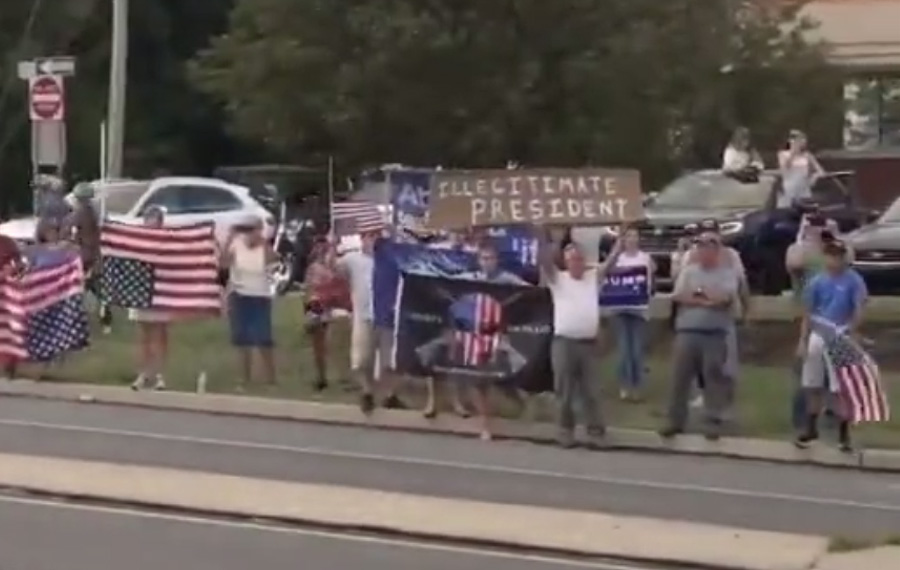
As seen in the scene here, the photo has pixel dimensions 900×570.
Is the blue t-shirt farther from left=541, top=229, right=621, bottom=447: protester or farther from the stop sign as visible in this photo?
the stop sign

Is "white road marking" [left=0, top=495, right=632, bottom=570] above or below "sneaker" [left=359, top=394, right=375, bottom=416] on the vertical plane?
above

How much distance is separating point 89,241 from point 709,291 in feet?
32.7

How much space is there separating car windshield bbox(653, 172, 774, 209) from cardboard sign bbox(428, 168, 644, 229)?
739cm

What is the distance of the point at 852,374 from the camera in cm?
1867

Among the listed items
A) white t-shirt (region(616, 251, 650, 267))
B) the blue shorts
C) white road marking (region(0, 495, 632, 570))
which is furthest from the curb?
white t-shirt (region(616, 251, 650, 267))

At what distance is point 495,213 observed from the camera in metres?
21.2

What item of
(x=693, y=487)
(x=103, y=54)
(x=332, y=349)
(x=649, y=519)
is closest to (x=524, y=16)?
(x=332, y=349)

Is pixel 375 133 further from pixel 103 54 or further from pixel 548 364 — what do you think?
pixel 103 54

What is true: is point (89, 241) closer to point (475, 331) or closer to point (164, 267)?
point (164, 267)

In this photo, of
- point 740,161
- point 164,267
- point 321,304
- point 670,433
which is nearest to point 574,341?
point 670,433

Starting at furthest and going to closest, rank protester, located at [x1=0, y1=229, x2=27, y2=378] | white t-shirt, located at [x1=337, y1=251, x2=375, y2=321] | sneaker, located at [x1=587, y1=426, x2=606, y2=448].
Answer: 1. protester, located at [x1=0, y1=229, x2=27, y2=378]
2. white t-shirt, located at [x1=337, y1=251, x2=375, y2=321]
3. sneaker, located at [x1=587, y1=426, x2=606, y2=448]

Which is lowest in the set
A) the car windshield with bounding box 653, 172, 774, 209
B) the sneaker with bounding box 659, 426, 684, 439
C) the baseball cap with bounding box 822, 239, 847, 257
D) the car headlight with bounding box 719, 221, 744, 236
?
A: the sneaker with bounding box 659, 426, 684, 439

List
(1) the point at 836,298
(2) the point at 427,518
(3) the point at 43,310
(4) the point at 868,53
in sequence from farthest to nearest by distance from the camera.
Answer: (4) the point at 868,53
(3) the point at 43,310
(1) the point at 836,298
(2) the point at 427,518

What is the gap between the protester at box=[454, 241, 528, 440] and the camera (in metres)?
20.3
